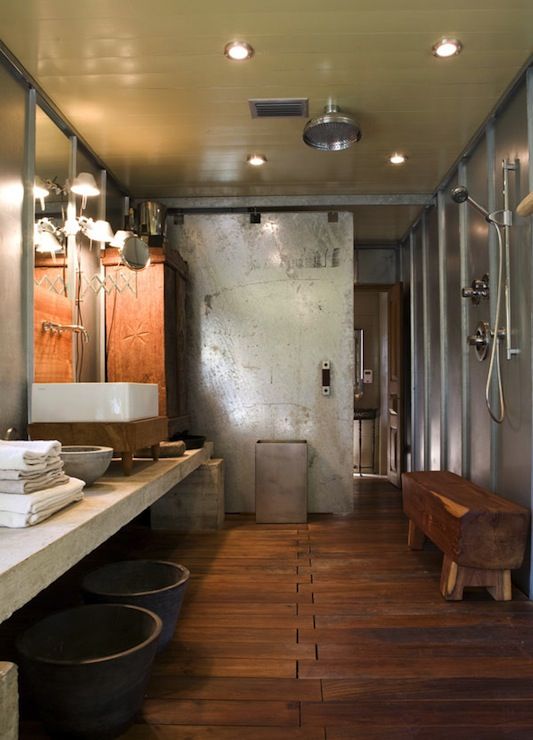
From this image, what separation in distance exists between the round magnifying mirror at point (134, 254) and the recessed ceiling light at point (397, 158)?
1862mm

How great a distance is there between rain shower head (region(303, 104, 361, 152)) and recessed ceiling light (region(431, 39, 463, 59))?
0.67 metres

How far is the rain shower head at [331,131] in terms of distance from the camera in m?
3.41

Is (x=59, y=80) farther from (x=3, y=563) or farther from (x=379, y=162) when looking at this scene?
(x=3, y=563)

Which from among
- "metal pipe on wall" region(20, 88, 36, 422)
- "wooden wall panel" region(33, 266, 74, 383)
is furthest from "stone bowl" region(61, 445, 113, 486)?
"wooden wall panel" region(33, 266, 74, 383)

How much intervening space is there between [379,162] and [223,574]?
303 cm

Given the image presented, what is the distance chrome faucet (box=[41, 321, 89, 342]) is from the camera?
3234mm

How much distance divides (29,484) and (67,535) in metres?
0.24

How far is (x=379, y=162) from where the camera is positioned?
4.27m

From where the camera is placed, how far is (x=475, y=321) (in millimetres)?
3889

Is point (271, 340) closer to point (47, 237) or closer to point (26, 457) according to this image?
point (47, 237)

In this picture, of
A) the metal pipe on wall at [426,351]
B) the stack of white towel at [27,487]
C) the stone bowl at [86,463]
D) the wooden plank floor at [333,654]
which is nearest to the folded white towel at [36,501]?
the stack of white towel at [27,487]

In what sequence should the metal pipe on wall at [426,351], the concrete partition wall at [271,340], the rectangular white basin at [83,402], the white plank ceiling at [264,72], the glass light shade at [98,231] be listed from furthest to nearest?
the metal pipe on wall at [426,351] < the concrete partition wall at [271,340] < the glass light shade at [98,231] < the rectangular white basin at [83,402] < the white plank ceiling at [264,72]

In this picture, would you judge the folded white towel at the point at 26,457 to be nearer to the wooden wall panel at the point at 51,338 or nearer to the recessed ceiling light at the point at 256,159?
the wooden wall panel at the point at 51,338

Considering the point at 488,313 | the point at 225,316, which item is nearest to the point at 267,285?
the point at 225,316
